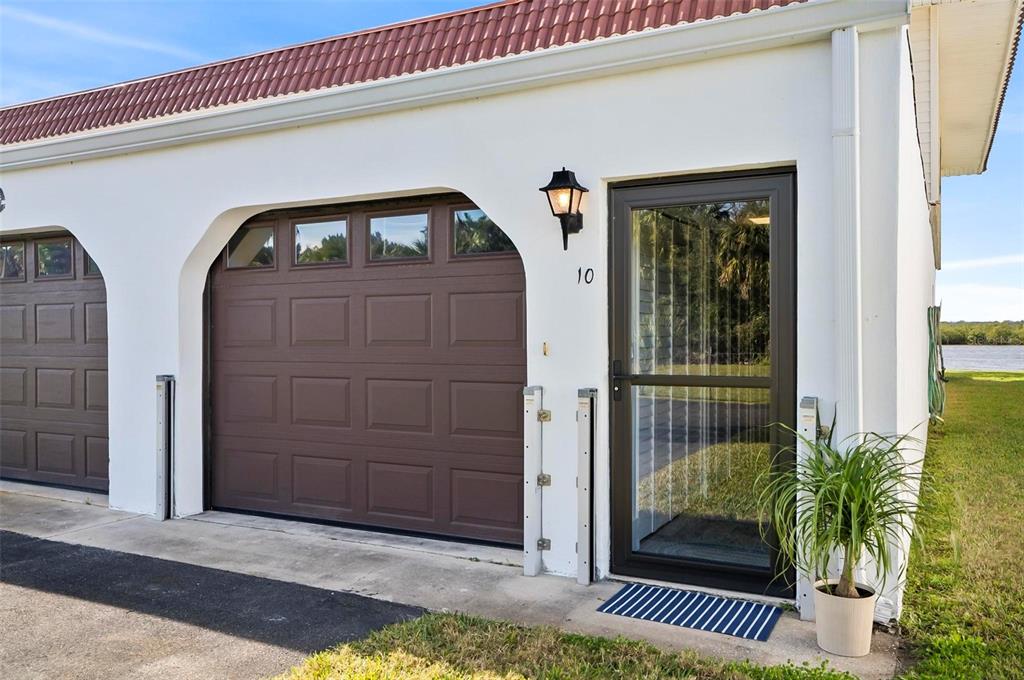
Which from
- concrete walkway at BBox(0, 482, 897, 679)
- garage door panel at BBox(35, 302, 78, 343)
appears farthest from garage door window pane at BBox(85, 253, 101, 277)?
concrete walkway at BBox(0, 482, 897, 679)

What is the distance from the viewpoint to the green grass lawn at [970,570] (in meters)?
3.25

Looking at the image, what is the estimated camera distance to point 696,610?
386 centimetres

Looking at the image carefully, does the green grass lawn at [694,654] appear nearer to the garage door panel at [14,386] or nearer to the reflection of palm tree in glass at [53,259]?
the reflection of palm tree in glass at [53,259]

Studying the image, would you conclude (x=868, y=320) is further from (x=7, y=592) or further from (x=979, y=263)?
(x=979, y=263)

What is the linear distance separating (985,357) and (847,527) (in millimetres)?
26773

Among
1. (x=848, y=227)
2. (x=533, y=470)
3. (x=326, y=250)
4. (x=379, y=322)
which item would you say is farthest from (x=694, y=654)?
Answer: (x=326, y=250)

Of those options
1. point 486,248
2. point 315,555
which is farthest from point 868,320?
point 315,555

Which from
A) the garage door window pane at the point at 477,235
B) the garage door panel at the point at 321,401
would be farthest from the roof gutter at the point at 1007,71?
the garage door panel at the point at 321,401

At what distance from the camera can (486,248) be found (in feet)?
16.6

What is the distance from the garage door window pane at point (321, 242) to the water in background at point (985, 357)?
23.5m

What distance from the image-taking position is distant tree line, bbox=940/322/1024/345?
25.2 m

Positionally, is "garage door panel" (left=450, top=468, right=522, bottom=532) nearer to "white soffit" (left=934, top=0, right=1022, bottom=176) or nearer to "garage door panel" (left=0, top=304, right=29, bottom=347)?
"white soffit" (left=934, top=0, right=1022, bottom=176)

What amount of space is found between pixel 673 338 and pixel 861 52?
1710 mm

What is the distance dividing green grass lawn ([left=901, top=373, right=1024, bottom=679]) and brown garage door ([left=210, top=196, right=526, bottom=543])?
2334 mm
